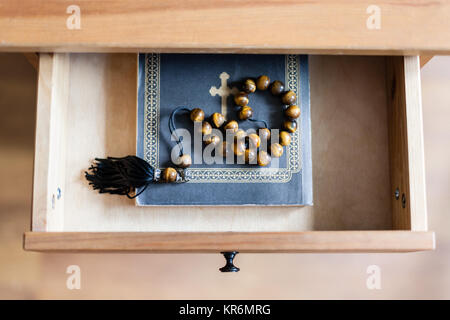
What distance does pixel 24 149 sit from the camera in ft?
2.57

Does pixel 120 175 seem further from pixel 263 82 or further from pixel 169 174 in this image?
pixel 263 82

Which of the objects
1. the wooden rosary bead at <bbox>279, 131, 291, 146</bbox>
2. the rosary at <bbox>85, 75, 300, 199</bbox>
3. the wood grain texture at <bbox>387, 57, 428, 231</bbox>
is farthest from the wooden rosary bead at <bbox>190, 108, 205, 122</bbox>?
the wood grain texture at <bbox>387, 57, 428, 231</bbox>

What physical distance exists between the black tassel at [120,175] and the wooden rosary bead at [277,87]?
0.18 m

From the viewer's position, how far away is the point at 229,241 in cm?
54

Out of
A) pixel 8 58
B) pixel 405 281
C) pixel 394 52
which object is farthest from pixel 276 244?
pixel 8 58

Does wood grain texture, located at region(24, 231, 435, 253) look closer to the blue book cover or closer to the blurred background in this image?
the blue book cover

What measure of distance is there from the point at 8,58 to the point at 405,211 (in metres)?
0.62

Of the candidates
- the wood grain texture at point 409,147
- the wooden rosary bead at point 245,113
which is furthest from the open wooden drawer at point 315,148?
the wooden rosary bead at point 245,113

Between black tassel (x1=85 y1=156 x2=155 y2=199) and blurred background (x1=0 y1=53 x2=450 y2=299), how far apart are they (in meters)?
0.18

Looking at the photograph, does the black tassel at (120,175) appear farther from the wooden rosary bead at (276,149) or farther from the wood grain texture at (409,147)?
the wood grain texture at (409,147)

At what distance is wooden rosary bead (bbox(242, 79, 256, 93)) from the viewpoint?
0.63 meters

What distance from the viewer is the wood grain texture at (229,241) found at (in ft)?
1.76

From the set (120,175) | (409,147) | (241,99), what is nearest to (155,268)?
(120,175)

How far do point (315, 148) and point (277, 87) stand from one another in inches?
4.1
